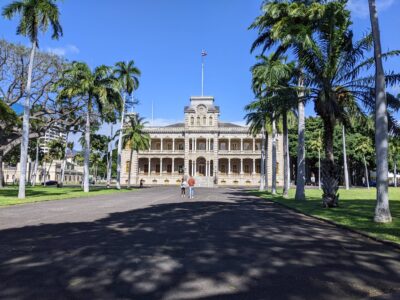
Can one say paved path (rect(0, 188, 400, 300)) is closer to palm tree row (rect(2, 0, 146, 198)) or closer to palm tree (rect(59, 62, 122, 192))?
palm tree row (rect(2, 0, 146, 198))

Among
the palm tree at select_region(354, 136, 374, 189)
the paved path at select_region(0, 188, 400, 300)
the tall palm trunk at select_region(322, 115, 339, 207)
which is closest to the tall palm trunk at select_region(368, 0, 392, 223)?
the paved path at select_region(0, 188, 400, 300)

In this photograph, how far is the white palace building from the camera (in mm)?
73250

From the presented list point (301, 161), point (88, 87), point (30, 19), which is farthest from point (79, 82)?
point (301, 161)

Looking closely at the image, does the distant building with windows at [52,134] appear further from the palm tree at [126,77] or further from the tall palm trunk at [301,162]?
the tall palm trunk at [301,162]

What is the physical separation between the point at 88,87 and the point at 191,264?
30677mm

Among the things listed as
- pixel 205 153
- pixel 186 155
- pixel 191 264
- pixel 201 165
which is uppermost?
pixel 205 153

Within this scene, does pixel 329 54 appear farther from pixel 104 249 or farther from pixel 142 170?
pixel 142 170

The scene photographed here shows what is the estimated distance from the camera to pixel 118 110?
3922cm

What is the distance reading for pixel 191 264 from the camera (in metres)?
5.91

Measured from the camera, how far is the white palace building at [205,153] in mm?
73250

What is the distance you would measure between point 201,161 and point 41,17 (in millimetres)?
53459

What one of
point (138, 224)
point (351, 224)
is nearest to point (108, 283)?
point (138, 224)

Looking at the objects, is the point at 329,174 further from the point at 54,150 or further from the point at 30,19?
the point at 54,150

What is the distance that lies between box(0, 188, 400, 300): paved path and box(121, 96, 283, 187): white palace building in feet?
204
